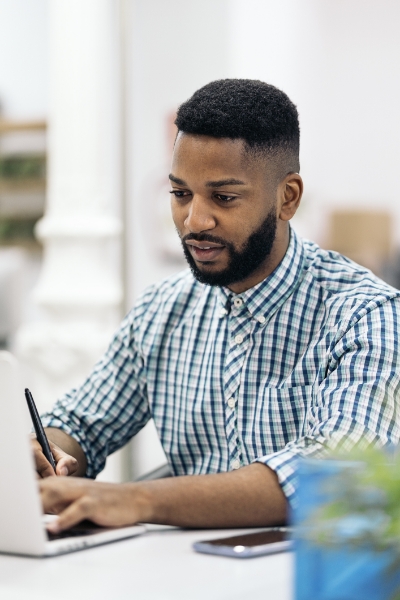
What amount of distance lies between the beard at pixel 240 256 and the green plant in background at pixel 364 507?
2.83 feet

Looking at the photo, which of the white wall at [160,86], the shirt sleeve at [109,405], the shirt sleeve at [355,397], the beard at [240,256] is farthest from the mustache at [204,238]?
the white wall at [160,86]

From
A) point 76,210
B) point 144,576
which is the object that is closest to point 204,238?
point 144,576

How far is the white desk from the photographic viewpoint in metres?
0.85

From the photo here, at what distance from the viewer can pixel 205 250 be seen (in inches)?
56.7

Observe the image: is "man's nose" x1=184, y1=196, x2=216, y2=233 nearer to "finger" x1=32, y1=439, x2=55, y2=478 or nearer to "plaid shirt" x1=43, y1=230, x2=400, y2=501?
"plaid shirt" x1=43, y1=230, x2=400, y2=501

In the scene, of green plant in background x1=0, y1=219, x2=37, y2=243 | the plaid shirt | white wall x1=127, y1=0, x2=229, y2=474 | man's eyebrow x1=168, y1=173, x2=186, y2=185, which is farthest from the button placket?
green plant in background x1=0, y1=219, x2=37, y2=243

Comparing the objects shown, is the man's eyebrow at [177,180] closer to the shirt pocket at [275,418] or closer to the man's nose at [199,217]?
the man's nose at [199,217]

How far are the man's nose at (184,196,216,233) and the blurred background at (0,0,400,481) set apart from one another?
162 centimetres

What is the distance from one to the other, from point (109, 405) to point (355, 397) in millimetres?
537

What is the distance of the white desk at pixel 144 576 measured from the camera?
2.80 ft

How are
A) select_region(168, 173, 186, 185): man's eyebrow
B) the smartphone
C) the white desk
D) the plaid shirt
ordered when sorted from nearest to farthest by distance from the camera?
1. the white desk
2. the smartphone
3. the plaid shirt
4. select_region(168, 173, 186, 185): man's eyebrow

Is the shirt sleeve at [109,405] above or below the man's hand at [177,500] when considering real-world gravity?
below

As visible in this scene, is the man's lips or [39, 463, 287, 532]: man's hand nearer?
[39, 463, 287, 532]: man's hand

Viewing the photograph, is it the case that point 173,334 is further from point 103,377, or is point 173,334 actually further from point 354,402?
point 354,402
